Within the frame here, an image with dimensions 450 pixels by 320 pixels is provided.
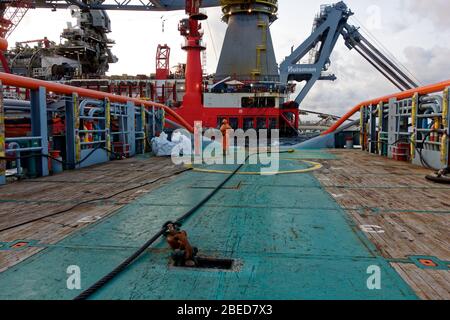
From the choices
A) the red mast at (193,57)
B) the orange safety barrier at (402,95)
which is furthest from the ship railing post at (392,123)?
the red mast at (193,57)

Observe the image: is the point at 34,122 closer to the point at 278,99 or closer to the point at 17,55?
the point at 278,99

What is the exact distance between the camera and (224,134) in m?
11.0

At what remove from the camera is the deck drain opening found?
255 centimetres

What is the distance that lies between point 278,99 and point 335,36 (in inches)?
492

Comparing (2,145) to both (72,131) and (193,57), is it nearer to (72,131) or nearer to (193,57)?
(72,131)

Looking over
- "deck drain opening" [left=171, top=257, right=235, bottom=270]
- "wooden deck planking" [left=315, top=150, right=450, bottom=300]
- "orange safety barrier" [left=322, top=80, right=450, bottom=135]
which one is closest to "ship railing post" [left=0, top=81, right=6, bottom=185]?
"deck drain opening" [left=171, top=257, right=235, bottom=270]

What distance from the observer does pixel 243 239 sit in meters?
3.17

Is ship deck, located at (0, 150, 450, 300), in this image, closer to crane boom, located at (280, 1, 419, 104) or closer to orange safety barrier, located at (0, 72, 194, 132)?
orange safety barrier, located at (0, 72, 194, 132)


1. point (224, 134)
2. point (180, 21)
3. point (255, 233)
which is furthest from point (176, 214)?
point (180, 21)

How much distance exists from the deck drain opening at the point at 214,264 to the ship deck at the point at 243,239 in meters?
0.08

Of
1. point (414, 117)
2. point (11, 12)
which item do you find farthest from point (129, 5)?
point (414, 117)

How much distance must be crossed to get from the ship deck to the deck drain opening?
0.08 metres

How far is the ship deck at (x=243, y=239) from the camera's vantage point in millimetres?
2219

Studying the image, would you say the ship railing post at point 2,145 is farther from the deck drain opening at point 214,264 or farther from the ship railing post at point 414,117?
the ship railing post at point 414,117
